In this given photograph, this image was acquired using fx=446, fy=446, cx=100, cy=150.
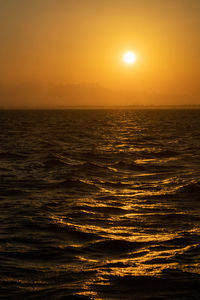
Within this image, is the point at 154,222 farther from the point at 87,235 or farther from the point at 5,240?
the point at 5,240

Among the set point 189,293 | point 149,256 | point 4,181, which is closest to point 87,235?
point 149,256

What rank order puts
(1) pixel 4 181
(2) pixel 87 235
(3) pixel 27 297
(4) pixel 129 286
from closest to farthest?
(3) pixel 27 297, (4) pixel 129 286, (2) pixel 87 235, (1) pixel 4 181

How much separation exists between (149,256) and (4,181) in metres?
9.69

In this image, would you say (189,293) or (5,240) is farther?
(5,240)

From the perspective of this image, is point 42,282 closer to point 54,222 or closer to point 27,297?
point 27,297

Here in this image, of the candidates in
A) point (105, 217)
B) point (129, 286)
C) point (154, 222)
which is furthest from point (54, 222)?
point (129, 286)

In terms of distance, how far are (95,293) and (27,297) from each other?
1.00 meters

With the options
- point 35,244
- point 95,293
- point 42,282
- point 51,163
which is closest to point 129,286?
point 95,293

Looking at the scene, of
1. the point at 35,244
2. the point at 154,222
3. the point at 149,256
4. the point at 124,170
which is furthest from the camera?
the point at 124,170

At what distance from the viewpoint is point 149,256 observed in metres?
8.24

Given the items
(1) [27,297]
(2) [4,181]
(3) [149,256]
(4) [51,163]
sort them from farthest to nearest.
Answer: (4) [51,163] < (2) [4,181] < (3) [149,256] < (1) [27,297]

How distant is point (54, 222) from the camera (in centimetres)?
1083

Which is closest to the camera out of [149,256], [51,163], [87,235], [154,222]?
[149,256]

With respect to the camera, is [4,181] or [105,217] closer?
[105,217]
